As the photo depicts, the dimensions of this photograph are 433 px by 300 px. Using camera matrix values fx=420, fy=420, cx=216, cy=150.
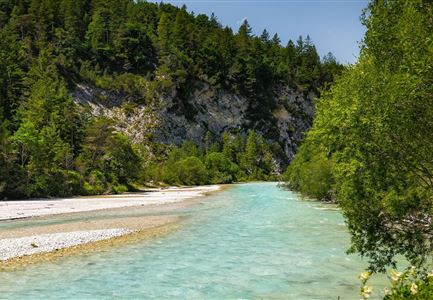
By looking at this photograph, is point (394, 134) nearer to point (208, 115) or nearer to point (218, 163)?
point (218, 163)

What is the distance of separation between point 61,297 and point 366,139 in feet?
36.3

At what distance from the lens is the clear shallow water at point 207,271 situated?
574 inches

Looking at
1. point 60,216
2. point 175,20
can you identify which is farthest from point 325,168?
point 175,20

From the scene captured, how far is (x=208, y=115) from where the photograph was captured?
163625 mm

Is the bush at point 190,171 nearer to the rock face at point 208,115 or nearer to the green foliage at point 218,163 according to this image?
the green foliage at point 218,163

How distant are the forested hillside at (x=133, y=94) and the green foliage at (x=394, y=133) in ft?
190

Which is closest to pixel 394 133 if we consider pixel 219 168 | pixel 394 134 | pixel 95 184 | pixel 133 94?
pixel 394 134

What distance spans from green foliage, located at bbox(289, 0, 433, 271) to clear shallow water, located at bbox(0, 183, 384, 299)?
9.31 ft

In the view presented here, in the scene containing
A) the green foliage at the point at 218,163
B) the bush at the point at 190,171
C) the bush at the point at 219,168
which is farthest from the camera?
the bush at the point at 219,168

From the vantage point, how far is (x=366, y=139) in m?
12.5

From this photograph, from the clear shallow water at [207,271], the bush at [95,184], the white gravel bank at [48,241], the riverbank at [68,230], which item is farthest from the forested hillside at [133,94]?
the clear shallow water at [207,271]

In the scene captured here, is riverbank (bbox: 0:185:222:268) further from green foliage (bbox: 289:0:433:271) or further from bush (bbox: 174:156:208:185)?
bush (bbox: 174:156:208:185)

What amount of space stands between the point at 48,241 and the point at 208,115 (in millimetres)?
140591

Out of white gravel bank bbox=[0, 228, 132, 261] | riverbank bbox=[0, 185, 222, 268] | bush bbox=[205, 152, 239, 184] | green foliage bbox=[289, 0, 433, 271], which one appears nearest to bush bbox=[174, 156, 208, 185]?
bush bbox=[205, 152, 239, 184]
